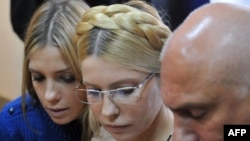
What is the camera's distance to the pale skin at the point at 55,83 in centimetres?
136

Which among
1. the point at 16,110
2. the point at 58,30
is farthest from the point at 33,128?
the point at 58,30

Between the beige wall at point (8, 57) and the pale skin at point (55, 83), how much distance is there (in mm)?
1667

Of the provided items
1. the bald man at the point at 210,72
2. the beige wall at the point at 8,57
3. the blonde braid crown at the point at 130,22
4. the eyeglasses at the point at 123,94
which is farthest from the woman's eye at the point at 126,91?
the beige wall at the point at 8,57

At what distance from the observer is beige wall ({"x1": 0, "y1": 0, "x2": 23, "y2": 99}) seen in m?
3.06

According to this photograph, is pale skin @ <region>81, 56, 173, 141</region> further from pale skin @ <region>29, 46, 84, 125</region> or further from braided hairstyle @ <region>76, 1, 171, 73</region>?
pale skin @ <region>29, 46, 84, 125</region>

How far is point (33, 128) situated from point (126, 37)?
0.56 metres

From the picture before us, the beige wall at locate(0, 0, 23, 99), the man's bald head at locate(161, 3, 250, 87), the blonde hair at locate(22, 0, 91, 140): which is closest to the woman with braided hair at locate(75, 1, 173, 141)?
the blonde hair at locate(22, 0, 91, 140)

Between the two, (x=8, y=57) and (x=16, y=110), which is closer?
(x=16, y=110)

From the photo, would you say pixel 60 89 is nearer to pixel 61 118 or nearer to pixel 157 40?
pixel 61 118

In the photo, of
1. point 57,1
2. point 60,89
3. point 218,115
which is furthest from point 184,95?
point 57,1

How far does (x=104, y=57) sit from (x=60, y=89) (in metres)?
0.31

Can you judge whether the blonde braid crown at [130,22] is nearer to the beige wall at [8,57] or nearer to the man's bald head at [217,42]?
the man's bald head at [217,42]

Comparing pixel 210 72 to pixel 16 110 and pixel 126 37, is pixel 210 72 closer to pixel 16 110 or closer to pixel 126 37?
pixel 126 37

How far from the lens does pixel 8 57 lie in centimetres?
315
